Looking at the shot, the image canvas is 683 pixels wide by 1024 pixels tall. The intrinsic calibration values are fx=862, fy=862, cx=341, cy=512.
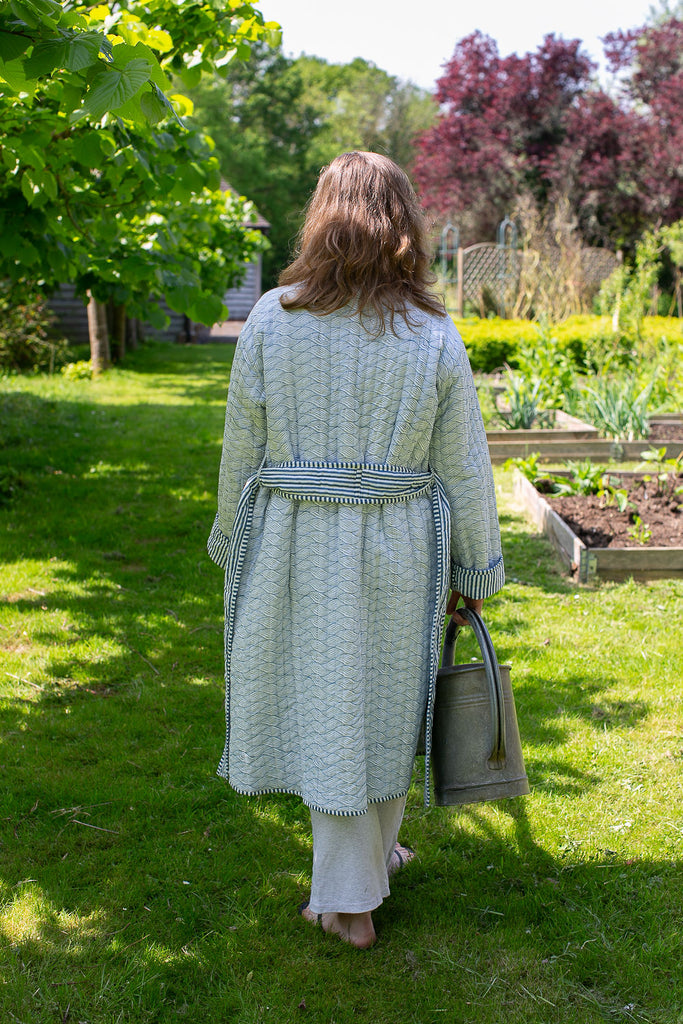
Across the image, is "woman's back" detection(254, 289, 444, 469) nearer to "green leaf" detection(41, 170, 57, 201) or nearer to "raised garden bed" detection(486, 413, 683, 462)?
"green leaf" detection(41, 170, 57, 201)

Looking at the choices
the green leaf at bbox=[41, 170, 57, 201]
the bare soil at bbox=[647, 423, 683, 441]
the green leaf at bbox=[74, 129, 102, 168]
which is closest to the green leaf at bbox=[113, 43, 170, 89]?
the green leaf at bbox=[41, 170, 57, 201]

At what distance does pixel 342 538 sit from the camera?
6.55 feet

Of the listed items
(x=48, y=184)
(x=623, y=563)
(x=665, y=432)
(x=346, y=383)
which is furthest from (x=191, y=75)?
(x=665, y=432)

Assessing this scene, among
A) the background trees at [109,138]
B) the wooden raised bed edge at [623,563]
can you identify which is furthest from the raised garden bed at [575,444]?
the background trees at [109,138]

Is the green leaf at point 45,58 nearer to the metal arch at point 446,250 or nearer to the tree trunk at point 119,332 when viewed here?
the metal arch at point 446,250

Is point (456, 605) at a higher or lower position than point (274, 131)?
lower

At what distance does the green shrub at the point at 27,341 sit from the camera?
45.9ft

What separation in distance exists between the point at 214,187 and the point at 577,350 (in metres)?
7.50

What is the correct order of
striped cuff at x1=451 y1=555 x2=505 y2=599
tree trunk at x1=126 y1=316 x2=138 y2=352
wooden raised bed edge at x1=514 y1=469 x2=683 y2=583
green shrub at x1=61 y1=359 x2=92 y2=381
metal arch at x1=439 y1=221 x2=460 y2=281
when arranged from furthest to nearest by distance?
1. tree trunk at x1=126 y1=316 x2=138 y2=352
2. metal arch at x1=439 y1=221 x2=460 y2=281
3. green shrub at x1=61 y1=359 x2=92 y2=381
4. wooden raised bed edge at x1=514 y1=469 x2=683 y2=583
5. striped cuff at x1=451 y1=555 x2=505 y2=599

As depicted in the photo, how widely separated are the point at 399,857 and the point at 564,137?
22023 mm

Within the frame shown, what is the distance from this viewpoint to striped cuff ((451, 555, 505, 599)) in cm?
216

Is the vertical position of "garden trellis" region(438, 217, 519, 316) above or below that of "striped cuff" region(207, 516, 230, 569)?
above

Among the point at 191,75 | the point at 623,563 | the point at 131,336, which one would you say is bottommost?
the point at 623,563

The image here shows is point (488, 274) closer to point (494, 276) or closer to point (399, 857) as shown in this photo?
point (494, 276)
